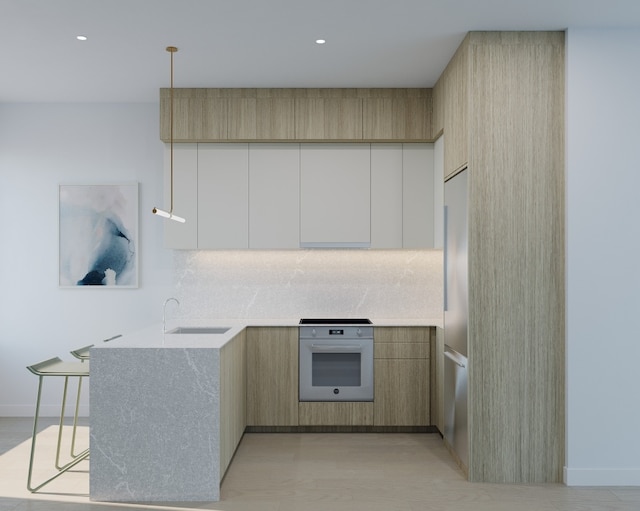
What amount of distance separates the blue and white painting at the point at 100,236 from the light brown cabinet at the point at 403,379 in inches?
96.3

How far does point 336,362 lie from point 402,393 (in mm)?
614

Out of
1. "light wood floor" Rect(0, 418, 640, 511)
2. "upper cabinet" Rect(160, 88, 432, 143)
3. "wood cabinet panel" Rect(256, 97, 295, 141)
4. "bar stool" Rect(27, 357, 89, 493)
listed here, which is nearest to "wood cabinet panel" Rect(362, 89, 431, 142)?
"upper cabinet" Rect(160, 88, 432, 143)

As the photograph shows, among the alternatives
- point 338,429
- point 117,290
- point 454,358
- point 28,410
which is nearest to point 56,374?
point 117,290

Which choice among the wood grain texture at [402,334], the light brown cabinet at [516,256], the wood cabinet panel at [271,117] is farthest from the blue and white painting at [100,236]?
the light brown cabinet at [516,256]

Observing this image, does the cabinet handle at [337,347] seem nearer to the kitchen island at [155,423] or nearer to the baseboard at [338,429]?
the baseboard at [338,429]

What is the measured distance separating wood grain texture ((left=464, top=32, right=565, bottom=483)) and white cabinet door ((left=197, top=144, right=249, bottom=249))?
2196mm

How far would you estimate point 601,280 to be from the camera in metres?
3.84

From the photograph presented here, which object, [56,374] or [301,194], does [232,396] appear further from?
[301,194]

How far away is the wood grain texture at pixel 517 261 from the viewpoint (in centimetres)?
389

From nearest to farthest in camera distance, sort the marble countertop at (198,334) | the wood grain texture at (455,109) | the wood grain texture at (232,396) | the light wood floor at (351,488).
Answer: the light wood floor at (351,488) < the marble countertop at (198,334) < the wood grain texture at (232,396) < the wood grain texture at (455,109)

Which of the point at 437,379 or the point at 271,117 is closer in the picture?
the point at 437,379

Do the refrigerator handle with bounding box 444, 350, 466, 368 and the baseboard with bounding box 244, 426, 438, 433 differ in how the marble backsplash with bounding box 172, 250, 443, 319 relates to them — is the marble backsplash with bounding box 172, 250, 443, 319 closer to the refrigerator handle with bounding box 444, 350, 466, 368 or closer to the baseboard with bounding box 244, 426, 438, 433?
the baseboard with bounding box 244, 426, 438, 433

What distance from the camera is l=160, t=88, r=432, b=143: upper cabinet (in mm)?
5227

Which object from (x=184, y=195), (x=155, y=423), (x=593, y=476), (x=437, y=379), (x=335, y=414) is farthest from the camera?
(x=184, y=195)
